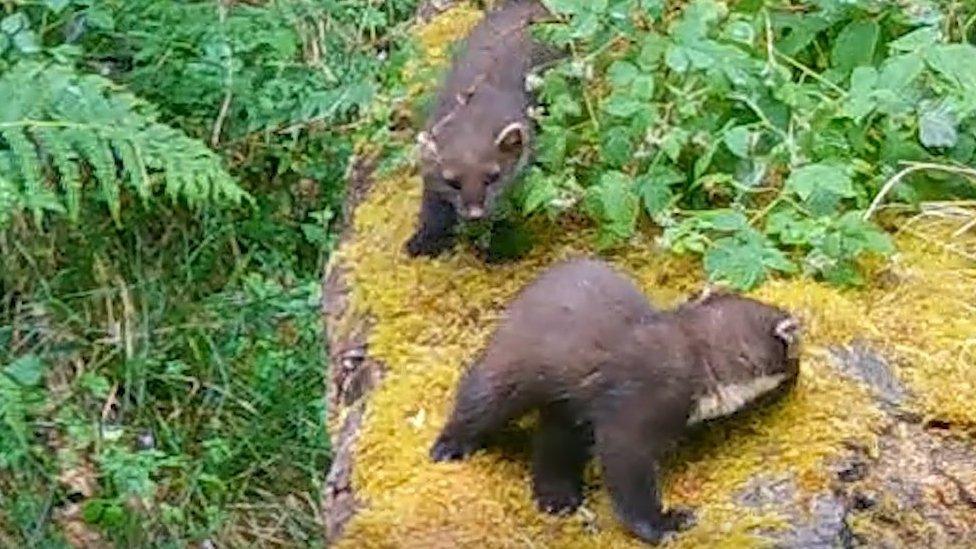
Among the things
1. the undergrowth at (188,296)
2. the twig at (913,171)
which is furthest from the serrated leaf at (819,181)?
the undergrowth at (188,296)

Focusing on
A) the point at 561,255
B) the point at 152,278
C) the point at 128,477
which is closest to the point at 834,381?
the point at 561,255

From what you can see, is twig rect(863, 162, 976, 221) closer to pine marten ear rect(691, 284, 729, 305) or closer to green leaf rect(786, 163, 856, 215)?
green leaf rect(786, 163, 856, 215)

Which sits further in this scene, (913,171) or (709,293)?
(913,171)

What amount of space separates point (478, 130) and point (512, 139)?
149mm

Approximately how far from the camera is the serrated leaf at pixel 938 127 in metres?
4.25

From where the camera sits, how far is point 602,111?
14.7 feet

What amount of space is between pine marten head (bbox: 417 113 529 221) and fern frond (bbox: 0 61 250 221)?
45 cm

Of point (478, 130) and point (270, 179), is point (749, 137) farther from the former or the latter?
point (270, 179)

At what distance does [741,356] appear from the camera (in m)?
3.62

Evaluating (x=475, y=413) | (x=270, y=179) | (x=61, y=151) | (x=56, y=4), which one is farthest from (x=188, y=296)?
(x=475, y=413)

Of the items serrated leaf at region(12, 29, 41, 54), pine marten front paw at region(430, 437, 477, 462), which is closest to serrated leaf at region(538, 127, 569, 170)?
pine marten front paw at region(430, 437, 477, 462)

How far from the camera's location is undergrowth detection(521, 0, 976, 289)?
4.08 metres

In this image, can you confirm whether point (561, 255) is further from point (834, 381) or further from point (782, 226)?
point (834, 381)

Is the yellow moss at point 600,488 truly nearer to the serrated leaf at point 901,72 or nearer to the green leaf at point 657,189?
the green leaf at point 657,189
